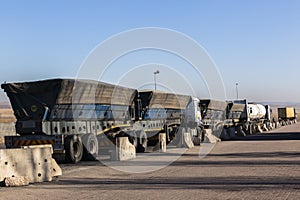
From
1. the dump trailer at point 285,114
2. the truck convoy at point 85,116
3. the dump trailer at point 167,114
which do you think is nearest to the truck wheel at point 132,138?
the truck convoy at point 85,116

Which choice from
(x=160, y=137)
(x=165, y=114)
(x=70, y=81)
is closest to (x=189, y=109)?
(x=165, y=114)

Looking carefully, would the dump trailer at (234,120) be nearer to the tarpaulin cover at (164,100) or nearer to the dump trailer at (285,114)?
the tarpaulin cover at (164,100)

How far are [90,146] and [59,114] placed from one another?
2190mm

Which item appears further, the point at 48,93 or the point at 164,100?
the point at 164,100

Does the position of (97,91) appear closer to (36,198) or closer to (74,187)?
(74,187)

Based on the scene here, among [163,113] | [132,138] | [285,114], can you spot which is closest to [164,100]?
[163,113]

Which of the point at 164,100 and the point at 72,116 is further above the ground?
the point at 164,100

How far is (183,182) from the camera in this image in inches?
501

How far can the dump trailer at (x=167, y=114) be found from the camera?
2700cm

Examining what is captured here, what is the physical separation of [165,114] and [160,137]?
4.77 metres

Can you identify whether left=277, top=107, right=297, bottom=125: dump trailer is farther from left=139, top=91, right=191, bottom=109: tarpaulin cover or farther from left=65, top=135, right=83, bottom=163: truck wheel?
left=65, top=135, right=83, bottom=163: truck wheel

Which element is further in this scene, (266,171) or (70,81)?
(70,81)

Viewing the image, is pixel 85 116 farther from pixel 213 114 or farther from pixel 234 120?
pixel 234 120

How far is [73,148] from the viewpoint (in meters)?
19.0
